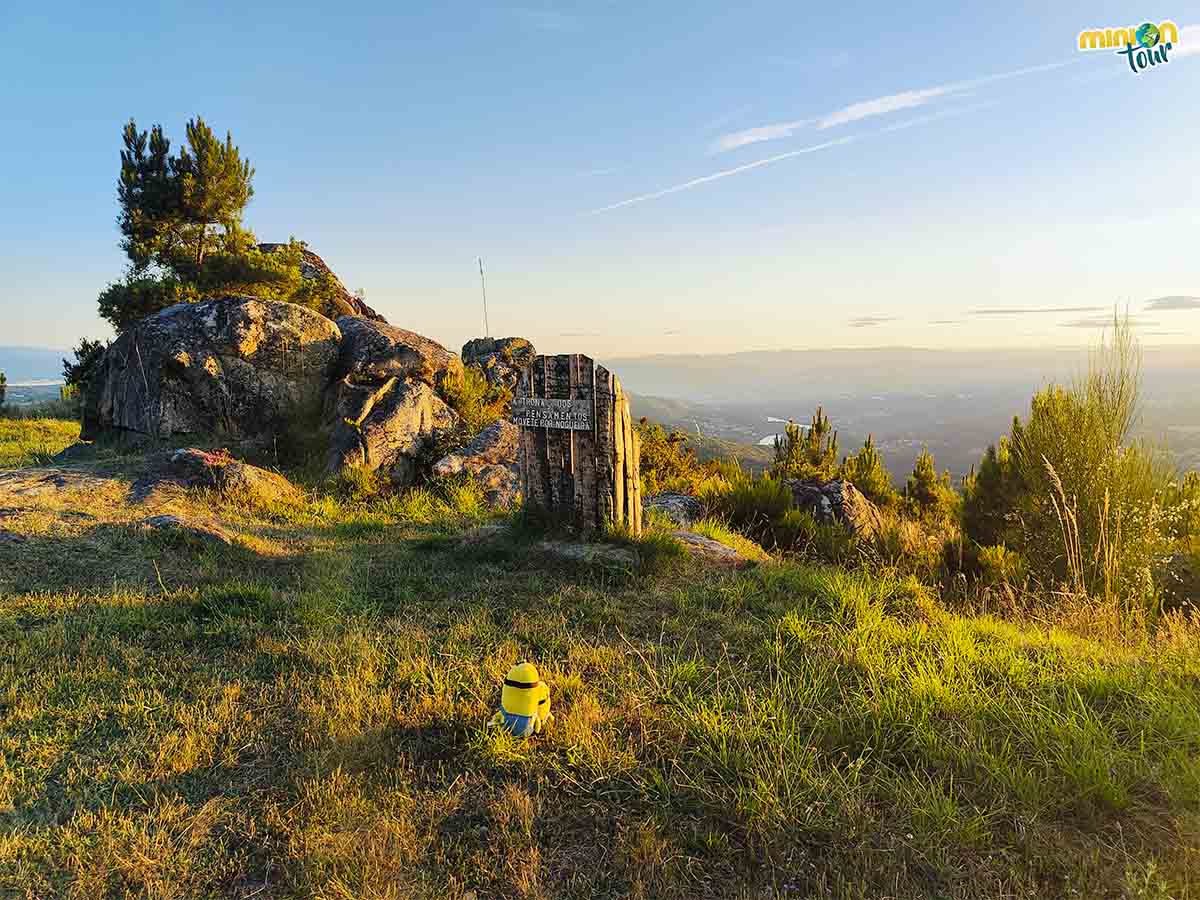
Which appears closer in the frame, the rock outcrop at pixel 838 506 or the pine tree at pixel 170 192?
the rock outcrop at pixel 838 506

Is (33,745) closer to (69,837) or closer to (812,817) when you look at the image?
(69,837)

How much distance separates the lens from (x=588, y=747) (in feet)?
10.5

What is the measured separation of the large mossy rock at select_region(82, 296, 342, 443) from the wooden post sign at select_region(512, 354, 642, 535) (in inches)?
248

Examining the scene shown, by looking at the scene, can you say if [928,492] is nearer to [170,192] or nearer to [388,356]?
[388,356]

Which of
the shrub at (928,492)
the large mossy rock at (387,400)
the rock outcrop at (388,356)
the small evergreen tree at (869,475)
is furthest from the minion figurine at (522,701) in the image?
the shrub at (928,492)

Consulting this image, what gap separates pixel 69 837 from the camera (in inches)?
104

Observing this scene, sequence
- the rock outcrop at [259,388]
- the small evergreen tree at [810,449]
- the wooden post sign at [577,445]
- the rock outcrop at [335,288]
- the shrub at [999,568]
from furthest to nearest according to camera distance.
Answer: the rock outcrop at [335,288] < the small evergreen tree at [810,449] < the rock outcrop at [259,388] < the shrub at [999,568] < the wooden post sign at [577,445]

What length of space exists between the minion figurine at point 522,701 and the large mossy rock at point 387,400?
7.50 metres

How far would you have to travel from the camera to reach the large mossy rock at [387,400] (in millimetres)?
10172

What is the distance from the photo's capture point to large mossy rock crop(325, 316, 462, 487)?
10172mm

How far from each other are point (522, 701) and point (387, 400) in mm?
8762

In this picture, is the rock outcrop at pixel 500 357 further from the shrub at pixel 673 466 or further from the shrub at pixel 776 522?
the shrub at pixel 776 522

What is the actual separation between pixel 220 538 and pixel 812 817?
6.45m

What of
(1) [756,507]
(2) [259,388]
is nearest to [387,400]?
(2) [259,388]
